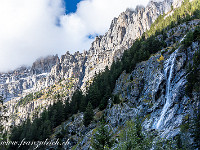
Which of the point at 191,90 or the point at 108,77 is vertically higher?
the point at 108,77

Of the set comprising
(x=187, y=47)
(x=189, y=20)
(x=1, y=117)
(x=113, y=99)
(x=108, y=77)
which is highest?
(x=189, y=20)

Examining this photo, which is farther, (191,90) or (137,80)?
(137,80)

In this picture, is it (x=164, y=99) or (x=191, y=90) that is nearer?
(x=191, y=90)

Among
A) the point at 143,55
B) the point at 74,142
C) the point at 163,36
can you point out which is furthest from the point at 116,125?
the point at 163,36

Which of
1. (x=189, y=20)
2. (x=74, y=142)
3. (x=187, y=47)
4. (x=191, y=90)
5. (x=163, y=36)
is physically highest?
(x=189, y=20)

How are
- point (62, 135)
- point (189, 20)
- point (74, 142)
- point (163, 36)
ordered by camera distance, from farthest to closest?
point (189, 20) < point (163, 36) < point (62, 135) < point (74, 142)

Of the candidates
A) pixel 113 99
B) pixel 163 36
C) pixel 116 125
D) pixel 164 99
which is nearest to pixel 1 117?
pixel 164 99

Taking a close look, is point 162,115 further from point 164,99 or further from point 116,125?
point 116,125

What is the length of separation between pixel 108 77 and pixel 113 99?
2365cm

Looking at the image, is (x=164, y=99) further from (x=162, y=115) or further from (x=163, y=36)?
(x=163, y=36)

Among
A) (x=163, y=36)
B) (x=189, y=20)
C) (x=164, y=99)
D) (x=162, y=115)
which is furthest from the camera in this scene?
(x=189, y=20)

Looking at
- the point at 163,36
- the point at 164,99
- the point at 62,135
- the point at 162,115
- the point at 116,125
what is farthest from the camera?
the point at 163,36

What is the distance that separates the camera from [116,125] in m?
45.8

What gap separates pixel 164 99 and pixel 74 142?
3343 cm
